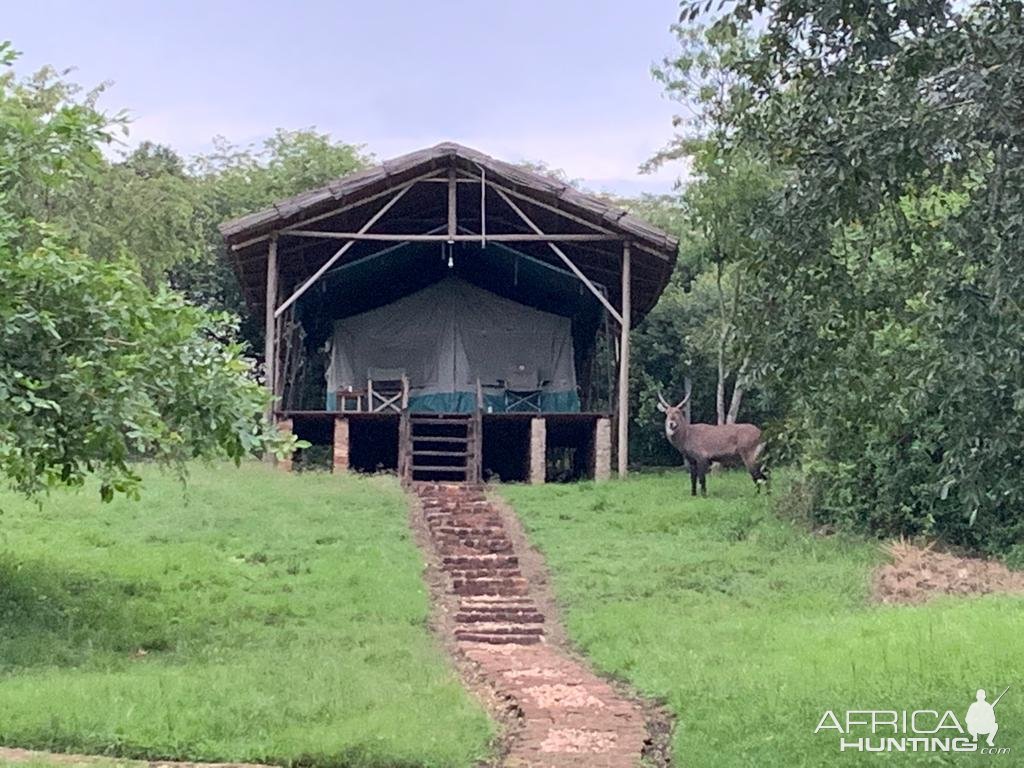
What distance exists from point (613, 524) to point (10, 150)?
9.08m

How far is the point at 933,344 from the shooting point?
22.4 feet

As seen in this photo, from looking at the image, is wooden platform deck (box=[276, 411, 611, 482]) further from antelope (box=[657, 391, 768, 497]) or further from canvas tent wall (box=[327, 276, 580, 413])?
antelope (box=[657, 391, 768, 497])

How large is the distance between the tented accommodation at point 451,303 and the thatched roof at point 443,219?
35 millimetres

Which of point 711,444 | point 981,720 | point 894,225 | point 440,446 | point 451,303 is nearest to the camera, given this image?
point 981,720

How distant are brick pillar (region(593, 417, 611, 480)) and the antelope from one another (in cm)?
157

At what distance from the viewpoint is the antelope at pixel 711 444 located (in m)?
19.4

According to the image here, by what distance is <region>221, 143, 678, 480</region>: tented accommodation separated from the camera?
68.5ft

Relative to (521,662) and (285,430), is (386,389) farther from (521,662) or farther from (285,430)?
(521,662)

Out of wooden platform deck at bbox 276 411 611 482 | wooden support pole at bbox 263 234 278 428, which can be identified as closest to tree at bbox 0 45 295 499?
wooden platform deck at bbox 276 411 611 482

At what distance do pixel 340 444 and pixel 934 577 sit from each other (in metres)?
11.1

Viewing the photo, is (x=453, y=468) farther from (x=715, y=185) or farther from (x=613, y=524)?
(x=715, y=185)

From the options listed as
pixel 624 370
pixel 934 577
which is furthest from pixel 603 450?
pixel 934 577

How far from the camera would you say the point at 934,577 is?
1287 centimetres

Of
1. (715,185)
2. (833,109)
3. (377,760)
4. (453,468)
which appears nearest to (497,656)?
(377,760)
